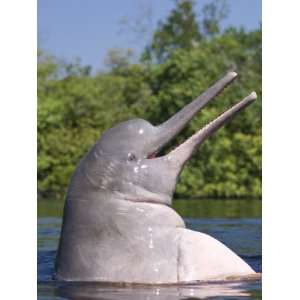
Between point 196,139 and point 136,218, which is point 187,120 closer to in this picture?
point 196,139

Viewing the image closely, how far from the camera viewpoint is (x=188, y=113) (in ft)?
25.7

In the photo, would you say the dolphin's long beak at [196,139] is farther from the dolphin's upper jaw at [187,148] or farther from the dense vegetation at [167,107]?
the dense vegetation at [167,107]

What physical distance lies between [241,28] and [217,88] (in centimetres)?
4829

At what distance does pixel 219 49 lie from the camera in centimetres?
4853

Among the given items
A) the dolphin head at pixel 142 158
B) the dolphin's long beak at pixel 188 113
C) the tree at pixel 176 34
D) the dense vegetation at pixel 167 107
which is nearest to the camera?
the dolphin head at pixel 142 158

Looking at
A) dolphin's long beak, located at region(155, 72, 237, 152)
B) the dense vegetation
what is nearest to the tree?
the dense vegetation

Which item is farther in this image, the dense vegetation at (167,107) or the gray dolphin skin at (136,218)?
the dense vegetation at (167,107)

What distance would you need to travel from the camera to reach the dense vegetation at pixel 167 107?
4184 centimetres

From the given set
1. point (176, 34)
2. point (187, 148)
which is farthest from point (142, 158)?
point (176, 34)

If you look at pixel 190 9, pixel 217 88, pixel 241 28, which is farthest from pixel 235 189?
pixel 217 88

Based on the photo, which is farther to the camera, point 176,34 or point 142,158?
point 176,34

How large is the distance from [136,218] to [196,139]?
2.84 ft

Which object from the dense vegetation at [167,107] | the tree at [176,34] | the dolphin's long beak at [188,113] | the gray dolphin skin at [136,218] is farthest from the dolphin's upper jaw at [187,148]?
the tree at [176,34]

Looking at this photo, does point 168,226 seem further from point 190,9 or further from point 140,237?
point 190,9
